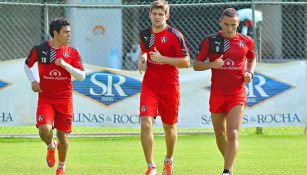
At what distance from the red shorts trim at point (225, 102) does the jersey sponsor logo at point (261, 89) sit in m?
6.44

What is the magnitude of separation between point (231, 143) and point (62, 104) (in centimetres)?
229

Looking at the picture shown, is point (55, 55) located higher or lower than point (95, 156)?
higher

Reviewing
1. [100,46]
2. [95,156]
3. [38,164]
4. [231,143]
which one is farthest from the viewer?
[100,46]

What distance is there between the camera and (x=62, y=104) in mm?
12391

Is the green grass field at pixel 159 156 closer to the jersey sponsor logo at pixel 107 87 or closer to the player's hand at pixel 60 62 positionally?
the jersey sponsor logo at pixel 107 87

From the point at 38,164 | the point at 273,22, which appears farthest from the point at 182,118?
the point at 273,22

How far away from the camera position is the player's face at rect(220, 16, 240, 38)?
11695mm

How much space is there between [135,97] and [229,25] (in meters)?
6.53

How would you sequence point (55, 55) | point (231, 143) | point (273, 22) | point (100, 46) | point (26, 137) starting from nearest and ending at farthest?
point (231, 143) < point (55, 55) < point (26, 137) < point (100, 46) < point (273, 22)

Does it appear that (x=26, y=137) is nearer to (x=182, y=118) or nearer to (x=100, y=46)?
(x=182, y=118)

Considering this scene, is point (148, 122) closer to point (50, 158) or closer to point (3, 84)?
point (50, 158)

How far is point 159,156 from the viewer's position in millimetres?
15258

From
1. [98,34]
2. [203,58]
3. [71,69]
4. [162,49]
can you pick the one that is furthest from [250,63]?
[98,34]

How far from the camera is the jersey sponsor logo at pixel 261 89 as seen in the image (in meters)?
18.3
